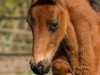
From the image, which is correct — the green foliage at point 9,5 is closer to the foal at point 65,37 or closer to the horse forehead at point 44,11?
the foal at point 65,37

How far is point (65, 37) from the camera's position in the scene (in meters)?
5.71

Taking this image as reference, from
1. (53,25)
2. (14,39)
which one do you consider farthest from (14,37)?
(53,25)

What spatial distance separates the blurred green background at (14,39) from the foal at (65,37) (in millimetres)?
7791

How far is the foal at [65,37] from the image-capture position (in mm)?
5414

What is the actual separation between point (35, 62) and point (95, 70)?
3.26ft

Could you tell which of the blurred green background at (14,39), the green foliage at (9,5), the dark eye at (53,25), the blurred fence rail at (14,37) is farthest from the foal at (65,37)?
the green foliage at (9,5)

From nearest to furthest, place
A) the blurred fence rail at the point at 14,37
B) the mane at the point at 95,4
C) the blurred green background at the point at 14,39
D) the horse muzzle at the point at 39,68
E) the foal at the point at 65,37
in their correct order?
1. the horse muzzle at the point at 39,68
2. the foal at the point at 65,37
3. the mane at the point at 95,4
4. the blurred green background at the point at 14,39
5. the blurred fence rail at the point at 14,37

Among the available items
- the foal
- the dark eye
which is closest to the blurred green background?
the foal

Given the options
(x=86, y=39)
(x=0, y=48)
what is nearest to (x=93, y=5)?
(x=86, y=39)

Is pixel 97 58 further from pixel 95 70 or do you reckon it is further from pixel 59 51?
pixel 59 51

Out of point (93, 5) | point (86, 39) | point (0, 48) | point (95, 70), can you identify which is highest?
point (93, 5)

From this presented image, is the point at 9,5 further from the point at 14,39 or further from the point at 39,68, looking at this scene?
the point at 39,68

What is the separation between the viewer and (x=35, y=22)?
5453 millimetres

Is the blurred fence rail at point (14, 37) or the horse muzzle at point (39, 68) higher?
the horse muzzle at point (39, 68)
